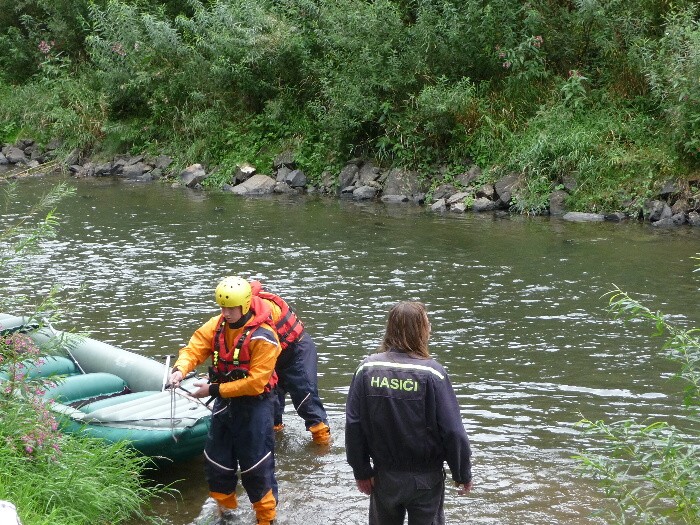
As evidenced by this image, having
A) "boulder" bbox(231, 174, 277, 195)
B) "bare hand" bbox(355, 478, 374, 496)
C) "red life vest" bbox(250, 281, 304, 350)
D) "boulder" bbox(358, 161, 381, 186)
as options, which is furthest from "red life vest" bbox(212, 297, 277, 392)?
"boulder" bbox(231, 174, 277, 195)

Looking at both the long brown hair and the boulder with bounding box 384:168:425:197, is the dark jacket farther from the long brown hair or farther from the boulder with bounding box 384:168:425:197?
the boulder with bounding box 384:168:425:197

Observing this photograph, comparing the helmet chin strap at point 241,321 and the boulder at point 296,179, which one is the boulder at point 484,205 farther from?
the helmet chin strap at point 241,321

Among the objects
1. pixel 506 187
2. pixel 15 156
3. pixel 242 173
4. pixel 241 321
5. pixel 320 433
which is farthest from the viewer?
pixel 15 156

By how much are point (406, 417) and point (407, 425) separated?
0.03 m

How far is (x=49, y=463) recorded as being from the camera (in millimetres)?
5328

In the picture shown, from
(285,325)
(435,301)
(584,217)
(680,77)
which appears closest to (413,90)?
(584,217)

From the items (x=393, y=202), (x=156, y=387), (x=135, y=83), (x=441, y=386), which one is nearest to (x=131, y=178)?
(x=135, y=83)

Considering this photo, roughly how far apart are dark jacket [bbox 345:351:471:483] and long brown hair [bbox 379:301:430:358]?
43 millimetres

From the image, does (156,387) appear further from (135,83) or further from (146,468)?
(135,83)

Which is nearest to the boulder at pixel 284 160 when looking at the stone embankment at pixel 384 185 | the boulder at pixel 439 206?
the stone embankment at pixel 384 185

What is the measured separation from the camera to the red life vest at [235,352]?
5336mm

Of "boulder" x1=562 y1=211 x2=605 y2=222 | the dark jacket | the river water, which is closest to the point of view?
the dark jacket

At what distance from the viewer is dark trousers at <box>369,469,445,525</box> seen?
421 cm

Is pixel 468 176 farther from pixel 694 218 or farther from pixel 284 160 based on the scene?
pixel 284 160
